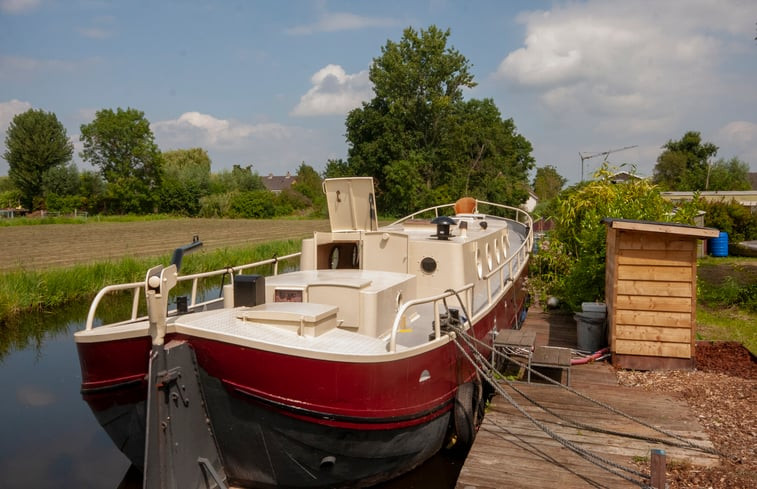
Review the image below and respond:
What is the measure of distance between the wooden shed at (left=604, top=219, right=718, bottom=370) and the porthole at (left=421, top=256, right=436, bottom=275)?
2.80m

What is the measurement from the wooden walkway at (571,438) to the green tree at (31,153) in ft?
244

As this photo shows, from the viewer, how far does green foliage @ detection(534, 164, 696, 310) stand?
12.0 m

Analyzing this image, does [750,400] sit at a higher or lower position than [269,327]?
lower

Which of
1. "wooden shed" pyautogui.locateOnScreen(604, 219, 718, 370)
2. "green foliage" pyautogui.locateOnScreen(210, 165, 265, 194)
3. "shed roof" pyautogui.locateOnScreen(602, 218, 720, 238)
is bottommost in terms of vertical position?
"wooden shed" pyautogui.locateOnScreen(604, 219, 718, 370)

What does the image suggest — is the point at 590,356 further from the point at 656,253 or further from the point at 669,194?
the point at 669,194

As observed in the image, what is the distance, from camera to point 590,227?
12469 mm

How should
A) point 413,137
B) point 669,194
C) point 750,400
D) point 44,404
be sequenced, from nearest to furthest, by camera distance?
point 750,400 → point 44,404 → point 669,194 → point 413,137

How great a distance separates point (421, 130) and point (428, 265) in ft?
139

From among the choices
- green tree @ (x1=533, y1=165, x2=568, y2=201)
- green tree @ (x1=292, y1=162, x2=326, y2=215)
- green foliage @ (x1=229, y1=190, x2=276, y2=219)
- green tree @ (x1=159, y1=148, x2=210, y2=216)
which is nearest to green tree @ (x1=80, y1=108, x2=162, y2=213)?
green tree @ (x1=159, y1=148, x2=210, y2=216)

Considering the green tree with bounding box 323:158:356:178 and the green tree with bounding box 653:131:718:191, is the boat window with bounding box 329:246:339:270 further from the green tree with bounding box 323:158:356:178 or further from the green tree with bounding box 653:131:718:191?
the green tree with bounding box 653:131:718:191

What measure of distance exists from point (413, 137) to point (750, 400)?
44.0m

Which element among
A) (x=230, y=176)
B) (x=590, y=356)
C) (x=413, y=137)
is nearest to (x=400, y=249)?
(x=590, y=356)

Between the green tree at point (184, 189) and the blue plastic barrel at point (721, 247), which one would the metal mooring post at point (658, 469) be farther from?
the green tree at point (184, 189)

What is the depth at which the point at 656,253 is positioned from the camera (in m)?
8.66
